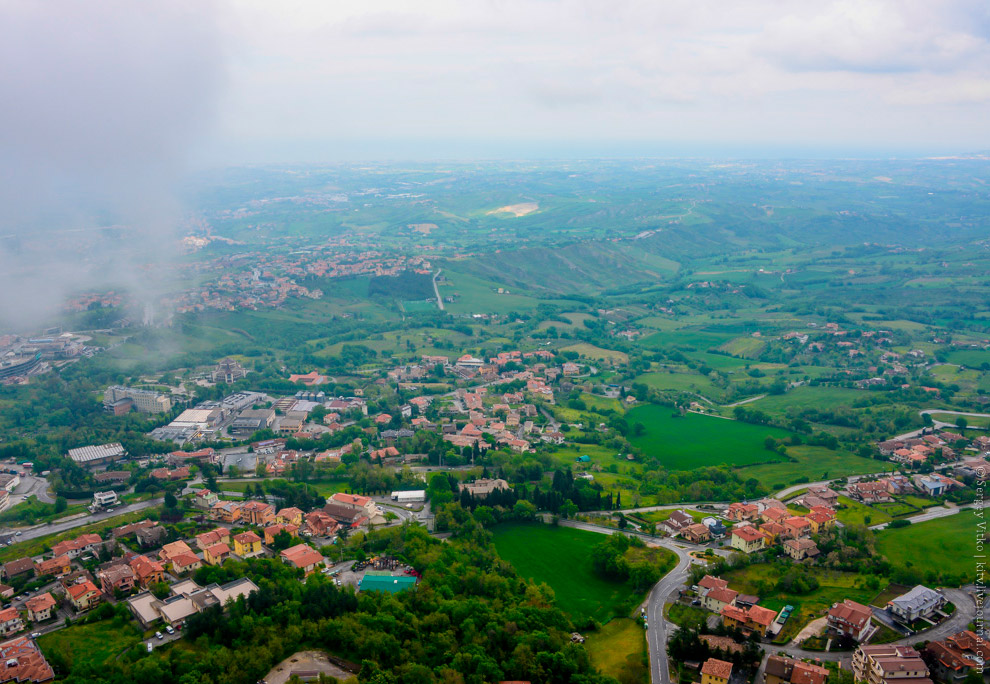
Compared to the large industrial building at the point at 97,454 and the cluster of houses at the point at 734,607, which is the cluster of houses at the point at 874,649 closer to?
the cluster of houses at the point at 734,607

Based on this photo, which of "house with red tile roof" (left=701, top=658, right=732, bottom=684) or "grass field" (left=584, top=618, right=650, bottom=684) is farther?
"grass field" (left=584, top=618, right=650, bottom=684)

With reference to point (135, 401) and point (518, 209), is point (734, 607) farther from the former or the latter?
point (518, 209)

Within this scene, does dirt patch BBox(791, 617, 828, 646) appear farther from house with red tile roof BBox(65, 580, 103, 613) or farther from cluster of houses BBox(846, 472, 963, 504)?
house with red tile roof BBox(65, 580, 103, 613)

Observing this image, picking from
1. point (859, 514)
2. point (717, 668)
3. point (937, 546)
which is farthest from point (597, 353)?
point (717, 668)

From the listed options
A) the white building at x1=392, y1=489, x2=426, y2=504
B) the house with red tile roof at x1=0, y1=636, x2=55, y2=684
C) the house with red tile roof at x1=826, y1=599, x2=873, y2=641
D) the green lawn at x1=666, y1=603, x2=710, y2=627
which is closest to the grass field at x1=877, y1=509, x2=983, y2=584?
the house with red tile roof at x1=826, y1=599, x2=873, y2=641

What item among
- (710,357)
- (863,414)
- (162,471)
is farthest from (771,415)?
(162,471)

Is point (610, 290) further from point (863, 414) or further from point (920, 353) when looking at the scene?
point (863, 414)
